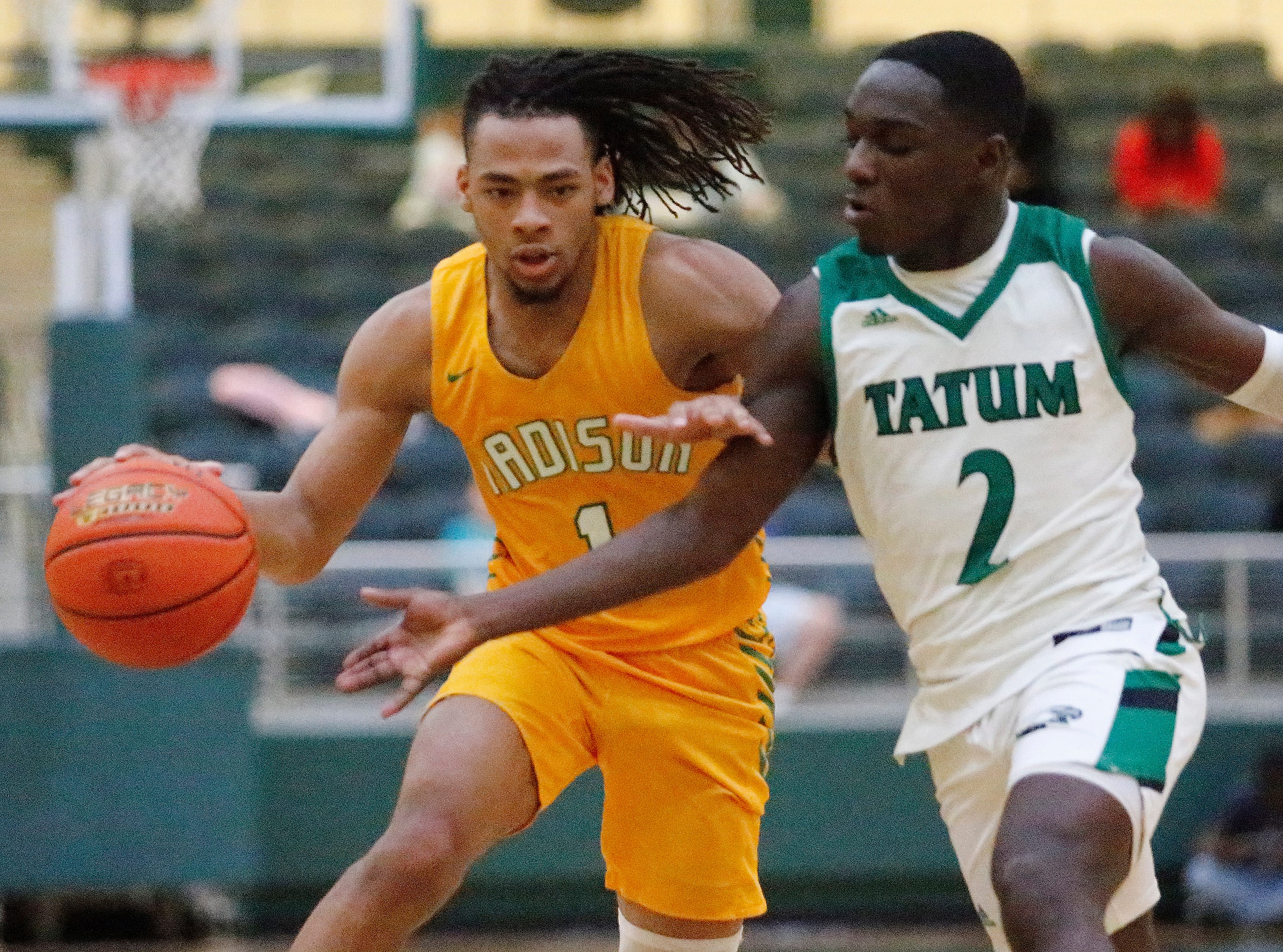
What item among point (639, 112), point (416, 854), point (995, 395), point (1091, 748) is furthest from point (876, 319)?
point (416, 854)

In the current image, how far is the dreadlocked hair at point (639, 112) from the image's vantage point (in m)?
4.20

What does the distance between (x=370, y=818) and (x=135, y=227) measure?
19.5 ft

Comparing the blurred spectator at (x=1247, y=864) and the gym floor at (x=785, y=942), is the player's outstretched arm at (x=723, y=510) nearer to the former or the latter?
the gym floor at (x=785, y=942)

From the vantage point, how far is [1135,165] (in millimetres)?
12305

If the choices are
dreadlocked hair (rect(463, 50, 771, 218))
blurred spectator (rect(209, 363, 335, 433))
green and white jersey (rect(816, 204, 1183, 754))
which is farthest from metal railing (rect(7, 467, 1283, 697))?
green and white jersey (rect(816, 204, 1183, 754))

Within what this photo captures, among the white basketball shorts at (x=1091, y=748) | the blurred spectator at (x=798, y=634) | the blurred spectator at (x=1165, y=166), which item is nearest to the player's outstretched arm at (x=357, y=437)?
the white basketball shorts at (x=1091, y=748)

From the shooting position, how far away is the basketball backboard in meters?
8.33

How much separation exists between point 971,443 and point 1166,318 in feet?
1.45

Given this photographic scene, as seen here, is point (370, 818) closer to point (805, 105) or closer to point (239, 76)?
point (239, 76)

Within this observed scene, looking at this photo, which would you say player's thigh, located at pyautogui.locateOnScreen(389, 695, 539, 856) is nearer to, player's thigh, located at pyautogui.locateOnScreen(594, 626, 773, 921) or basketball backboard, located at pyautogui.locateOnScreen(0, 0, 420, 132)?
player's thigh, located at pyautogui.locateOnScreen(594, 626, 773, 921)

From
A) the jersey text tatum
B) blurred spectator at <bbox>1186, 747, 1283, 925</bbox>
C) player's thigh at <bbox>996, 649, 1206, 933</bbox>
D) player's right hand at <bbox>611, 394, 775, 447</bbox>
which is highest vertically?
the jersey text tatum

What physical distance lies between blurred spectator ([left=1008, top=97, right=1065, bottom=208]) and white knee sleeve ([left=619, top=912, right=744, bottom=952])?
6.94 meters

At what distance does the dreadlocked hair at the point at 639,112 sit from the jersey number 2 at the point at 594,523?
729mm

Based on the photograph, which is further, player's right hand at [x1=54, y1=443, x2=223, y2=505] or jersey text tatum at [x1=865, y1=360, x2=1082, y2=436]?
player's right hand at [x1=54, y1=443, x2=223, y2=505]
